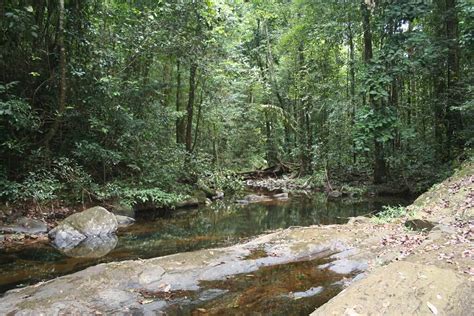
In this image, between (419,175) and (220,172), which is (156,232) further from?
(419,175)

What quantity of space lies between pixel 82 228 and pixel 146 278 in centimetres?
428

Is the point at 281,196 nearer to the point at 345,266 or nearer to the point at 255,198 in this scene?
the point at 255,198

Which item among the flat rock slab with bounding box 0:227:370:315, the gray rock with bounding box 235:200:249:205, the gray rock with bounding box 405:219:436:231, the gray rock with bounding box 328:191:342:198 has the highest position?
the gray rock with bounding box 405:219:436:231

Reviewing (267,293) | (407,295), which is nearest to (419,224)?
(267,293)

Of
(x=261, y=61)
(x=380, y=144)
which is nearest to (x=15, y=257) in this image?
(x=380, y=144)

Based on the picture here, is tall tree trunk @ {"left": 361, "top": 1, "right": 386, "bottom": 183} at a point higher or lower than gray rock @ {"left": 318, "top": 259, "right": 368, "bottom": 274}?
higher

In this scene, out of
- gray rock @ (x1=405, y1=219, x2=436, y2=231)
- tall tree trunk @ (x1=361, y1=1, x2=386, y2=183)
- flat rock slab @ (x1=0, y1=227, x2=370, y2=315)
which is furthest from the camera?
tall tree trunk @ (x1=361, y1=1, x2=386, y2=183)

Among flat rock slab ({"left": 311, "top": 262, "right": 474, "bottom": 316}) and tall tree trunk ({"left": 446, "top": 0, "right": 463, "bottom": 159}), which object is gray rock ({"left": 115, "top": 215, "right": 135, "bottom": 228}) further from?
tall tree trunk ({"left": 446, "top": 0, "right": 463, "bottom": 159})

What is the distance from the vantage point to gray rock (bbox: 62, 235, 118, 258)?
7.79 metres

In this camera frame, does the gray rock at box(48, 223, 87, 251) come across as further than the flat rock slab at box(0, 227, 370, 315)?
Yes

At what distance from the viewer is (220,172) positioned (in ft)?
58.6

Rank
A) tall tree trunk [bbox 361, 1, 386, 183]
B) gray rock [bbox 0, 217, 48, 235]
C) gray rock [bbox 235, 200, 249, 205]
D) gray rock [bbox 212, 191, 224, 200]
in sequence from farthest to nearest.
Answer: gray rock [bbox 212, 191, 224, 200] → gray rock [bbox 235, 200, 249, 205] → tall tree trunk [bbox 361, 1, 386, 183] → gray rock [bbox 0, 217, 48, 235]

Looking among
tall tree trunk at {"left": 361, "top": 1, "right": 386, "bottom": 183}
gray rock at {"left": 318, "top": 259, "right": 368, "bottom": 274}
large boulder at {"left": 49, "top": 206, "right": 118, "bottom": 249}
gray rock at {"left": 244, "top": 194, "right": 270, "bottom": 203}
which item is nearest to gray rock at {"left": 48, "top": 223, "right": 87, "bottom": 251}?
large boulder at {"left": 49, "top": 206, "right": 118, "bottom": 249}

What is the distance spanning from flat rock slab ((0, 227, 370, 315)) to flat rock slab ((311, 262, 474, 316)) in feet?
7.57
